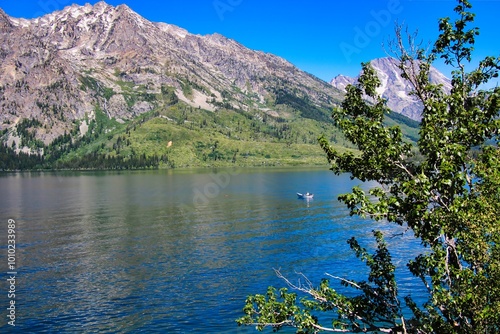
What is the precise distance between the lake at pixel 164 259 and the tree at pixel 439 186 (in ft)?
75.3

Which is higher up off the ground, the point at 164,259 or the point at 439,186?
the point at 439,186

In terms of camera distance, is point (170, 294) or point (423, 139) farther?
point (170, 294)

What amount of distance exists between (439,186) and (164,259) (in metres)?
59.2

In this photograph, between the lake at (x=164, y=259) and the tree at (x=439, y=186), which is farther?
the lake at (x=164, y=259)

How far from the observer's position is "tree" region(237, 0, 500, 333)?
19453 mm

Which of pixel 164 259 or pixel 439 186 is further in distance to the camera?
pixel 164 259

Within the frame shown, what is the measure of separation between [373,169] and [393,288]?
27.7 feet

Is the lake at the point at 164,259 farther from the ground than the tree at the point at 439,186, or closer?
closer

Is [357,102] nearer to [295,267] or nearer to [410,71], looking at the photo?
[410,71]

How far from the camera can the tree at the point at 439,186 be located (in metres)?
19.5

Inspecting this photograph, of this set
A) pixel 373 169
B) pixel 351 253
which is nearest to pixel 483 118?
pixel 373 169

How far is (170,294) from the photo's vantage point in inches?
2051

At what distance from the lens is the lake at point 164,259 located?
150 ft

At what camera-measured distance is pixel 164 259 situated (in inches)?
2781
